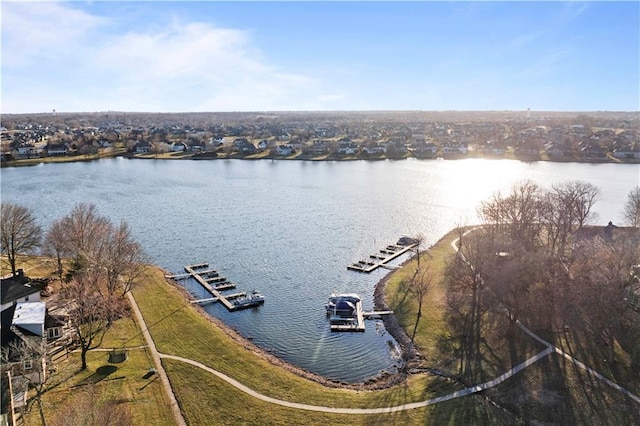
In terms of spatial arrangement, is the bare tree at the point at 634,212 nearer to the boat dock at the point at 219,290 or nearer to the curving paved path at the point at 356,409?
the curving paved path at the point at 356,409

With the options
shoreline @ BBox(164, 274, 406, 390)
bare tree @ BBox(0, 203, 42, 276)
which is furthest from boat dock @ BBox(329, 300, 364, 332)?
bare tree @ BBox(0, 203, 42, 276)

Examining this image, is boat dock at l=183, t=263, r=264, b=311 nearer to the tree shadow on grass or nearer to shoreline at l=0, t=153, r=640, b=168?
the tree shadow on grass

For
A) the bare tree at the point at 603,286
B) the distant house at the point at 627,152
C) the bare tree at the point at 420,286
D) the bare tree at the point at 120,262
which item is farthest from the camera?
the distant house at the point at 627,152

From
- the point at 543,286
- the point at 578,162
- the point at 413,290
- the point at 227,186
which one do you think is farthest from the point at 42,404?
the point at 578,162

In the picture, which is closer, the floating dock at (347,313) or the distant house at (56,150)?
the floating dock at (347,313)

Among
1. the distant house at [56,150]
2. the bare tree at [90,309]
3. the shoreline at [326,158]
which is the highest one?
the distant house at [56,150]

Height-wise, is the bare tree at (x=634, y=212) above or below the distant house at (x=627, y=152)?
below

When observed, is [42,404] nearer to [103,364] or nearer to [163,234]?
[103,364]

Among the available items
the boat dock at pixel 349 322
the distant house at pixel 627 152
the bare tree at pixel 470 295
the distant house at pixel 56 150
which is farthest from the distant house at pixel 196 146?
the distant house at pixel 627 152
